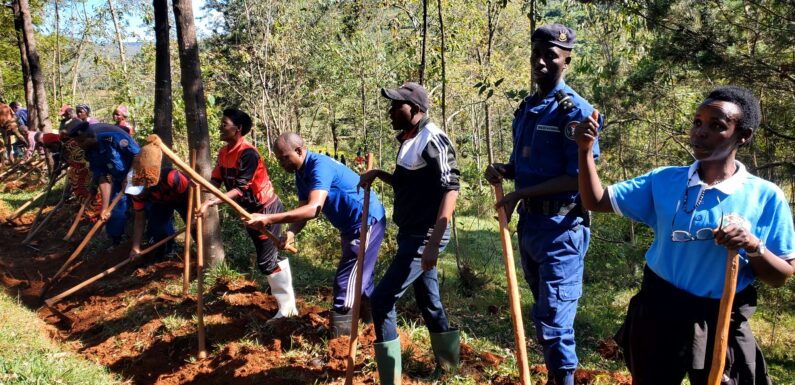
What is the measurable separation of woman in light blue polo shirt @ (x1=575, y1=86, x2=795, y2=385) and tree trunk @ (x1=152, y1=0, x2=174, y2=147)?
6103 millimetres

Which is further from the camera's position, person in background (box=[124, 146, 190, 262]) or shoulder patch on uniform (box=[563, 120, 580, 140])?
person in background (box=[124, 146, 190, 262])

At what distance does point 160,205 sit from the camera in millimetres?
6840

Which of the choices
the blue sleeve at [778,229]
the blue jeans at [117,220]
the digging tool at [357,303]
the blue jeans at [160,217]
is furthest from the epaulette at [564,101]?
the blue jeans at [117,220]

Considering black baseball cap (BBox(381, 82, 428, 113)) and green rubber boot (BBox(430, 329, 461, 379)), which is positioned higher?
black baseball cap (BBox(381, 82, 428, 113))

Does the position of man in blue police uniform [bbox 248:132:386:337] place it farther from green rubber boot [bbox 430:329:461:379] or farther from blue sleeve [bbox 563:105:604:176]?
blue sleeve [bbox 563:105:604:176]

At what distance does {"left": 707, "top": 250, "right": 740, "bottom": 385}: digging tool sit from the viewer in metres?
2.04

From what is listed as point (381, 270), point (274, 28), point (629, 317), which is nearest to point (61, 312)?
point (381, 270)

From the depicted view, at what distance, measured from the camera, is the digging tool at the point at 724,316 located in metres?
2.04

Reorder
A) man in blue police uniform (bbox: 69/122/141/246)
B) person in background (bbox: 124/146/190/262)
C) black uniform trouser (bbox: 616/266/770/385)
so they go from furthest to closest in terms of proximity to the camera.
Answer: man in blue police uniform (bbox: 69/122/141/246)
person in background (bbox: 124/146/190/262)
black uniform trouser (bbox: 616/266/770/385)

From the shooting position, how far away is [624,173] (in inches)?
388

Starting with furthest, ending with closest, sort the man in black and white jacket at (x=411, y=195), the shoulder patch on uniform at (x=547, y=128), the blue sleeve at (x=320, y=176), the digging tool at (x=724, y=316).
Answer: the blue sleeve at (x=320, y=176)
the man in black and white jacket at (x=411, y=195)
the shoulder patch on uniform at (x=547, y=128)
the digging tool at (x=724, y=316)

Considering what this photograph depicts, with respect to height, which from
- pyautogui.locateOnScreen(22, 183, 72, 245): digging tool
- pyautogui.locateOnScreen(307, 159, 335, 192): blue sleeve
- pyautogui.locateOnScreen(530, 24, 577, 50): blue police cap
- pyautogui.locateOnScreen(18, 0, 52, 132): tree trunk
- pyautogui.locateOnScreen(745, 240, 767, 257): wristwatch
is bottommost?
pyautogui.locateOnScreen(22, 183, 72, 245): digging tool

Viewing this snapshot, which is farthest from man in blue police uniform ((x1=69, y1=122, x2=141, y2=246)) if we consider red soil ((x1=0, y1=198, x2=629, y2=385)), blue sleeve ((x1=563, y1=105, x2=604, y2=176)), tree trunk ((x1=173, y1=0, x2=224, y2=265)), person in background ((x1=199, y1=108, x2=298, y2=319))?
blue sleeve ((x1=563, y1=105, x2=604, y2=176))

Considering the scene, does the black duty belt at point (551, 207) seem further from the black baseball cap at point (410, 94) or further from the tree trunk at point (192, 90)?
the tree trunk at point (192, 90)
